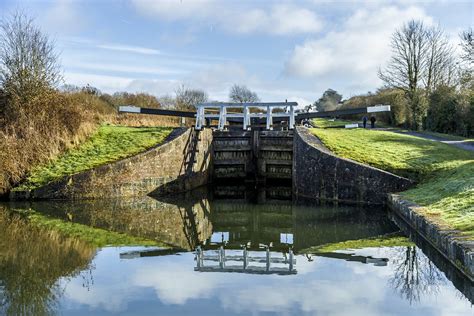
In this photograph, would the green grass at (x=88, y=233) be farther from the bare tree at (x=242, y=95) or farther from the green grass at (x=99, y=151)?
the bare tree at (x=242, y=95)

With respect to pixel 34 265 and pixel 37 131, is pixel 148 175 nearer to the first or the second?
pixel 37 131

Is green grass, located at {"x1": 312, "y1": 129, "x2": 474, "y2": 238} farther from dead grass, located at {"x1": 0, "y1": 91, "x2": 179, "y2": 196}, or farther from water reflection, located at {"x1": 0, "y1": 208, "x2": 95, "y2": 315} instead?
dead grass, located at {"x1": 0, "y1": 91, "x2": 179, "y2": 196}

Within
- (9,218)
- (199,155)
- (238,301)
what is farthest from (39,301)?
(199,155)

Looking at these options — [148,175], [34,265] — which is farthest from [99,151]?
[34,265]

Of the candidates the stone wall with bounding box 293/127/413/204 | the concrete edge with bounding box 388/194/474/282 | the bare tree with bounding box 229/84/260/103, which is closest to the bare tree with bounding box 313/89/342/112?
the bare tree with bounding box 229/84/260/103

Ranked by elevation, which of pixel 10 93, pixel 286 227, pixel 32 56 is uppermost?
pixel 32 56

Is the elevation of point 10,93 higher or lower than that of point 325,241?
higher

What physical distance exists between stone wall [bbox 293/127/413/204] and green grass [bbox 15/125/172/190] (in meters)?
4.52

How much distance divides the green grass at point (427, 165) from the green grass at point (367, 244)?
641mm

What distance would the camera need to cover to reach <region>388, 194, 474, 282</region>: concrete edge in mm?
6078

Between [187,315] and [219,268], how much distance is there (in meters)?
1.98

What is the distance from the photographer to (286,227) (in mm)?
10281

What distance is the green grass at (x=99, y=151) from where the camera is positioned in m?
13.5

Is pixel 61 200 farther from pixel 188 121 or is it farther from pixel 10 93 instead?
pixel 188 121
